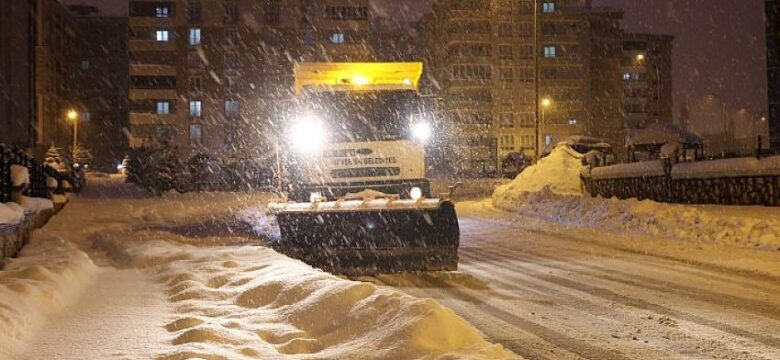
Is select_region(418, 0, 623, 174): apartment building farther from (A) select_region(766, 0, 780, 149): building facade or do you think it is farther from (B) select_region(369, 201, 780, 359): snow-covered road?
(B) select_region(369, 201, 780, 359): snow-covered road

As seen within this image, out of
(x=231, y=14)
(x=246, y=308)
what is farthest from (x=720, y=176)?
(x=231, y=14)

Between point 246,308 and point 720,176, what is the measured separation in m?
18.7

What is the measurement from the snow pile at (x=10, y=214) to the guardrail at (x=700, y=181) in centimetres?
1774

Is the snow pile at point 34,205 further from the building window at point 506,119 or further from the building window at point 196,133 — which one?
the building window at point 506,119

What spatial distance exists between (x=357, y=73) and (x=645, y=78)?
112 meters

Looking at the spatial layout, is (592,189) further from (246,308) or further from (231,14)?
(231,14)

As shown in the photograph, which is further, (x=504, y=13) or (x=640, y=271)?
(x=504, y=13)

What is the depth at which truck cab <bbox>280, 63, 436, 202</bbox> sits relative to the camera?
49.4 ft

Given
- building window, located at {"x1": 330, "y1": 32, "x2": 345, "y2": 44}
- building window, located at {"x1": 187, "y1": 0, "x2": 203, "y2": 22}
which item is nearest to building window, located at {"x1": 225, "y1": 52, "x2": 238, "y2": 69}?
building window, located at {"x1": 187, "y1": 0, "x2": 203, "y2": 22}

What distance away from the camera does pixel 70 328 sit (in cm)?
714

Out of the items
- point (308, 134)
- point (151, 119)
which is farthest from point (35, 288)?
point (151, 119)

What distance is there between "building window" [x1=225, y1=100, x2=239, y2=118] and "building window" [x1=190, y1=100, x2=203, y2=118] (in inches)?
105

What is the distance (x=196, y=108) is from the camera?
77.6m

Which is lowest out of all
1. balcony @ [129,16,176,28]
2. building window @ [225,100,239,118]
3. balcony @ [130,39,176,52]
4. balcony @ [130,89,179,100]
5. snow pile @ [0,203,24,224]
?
snow pile @ [0,203,24,224]
